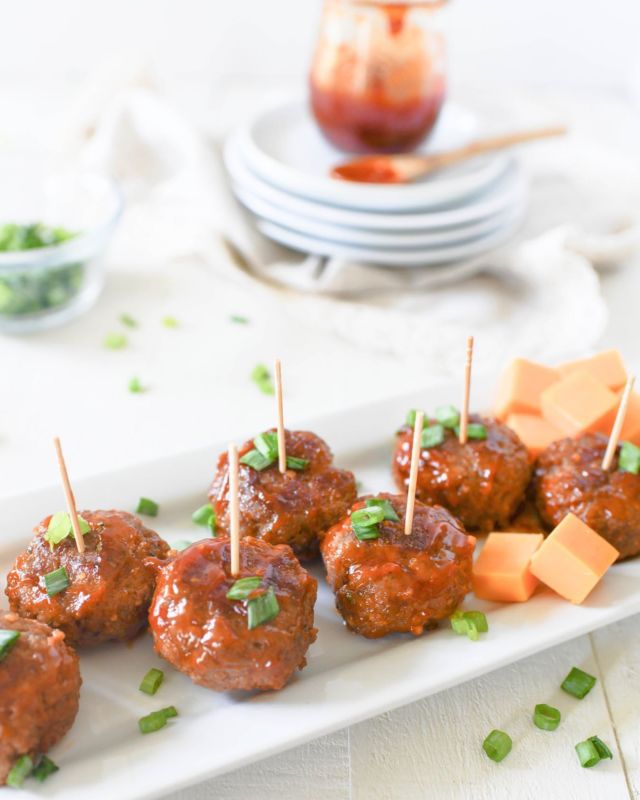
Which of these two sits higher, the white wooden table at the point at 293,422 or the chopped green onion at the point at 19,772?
the chopped green onion at the point at 19,772

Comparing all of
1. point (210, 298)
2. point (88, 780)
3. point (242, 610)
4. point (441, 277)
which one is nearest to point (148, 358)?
point (210, 298)

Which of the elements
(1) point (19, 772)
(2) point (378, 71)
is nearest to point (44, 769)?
(1) point (19, 772)

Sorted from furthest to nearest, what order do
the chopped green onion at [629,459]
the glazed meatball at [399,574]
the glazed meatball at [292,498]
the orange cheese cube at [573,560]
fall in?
1. the chopped green onion at [629,459]
2. the glazed meatball at [292,498]
3. the orange cheese cube at [573,560]
4. the glazed meatball at [399,574]

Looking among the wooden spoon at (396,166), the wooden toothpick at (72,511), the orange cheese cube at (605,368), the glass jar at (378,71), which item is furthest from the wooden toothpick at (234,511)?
the glass jar at (378,71)

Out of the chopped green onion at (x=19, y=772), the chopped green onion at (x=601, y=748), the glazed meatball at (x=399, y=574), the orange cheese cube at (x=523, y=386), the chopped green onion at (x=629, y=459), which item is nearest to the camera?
the chopped green onion at (x=19, y=772)

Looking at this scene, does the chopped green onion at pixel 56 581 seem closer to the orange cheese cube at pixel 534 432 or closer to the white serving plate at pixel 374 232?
the orange cheese cube at pixel 534 432

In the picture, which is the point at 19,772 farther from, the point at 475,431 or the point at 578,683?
the point at 475,431
